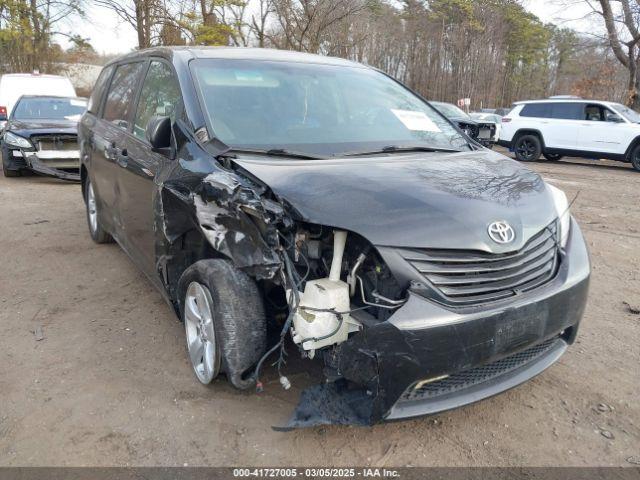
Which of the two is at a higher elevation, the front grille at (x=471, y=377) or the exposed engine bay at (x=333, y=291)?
the exposed engine bay at (x=333, y=291)

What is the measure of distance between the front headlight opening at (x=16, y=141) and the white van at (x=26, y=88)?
3444mm

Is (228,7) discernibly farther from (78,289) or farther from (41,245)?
(78,289)

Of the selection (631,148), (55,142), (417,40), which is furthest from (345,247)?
(417,40)

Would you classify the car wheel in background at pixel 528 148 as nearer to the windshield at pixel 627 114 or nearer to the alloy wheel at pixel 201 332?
the windshield at pixel 627 114

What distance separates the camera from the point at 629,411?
277 cm

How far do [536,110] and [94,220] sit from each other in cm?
1365

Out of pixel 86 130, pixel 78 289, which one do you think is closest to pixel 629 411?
pixel 78 289

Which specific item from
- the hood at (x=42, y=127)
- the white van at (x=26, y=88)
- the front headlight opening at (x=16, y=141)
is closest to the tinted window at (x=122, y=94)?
the hood at (x=42, y=127)

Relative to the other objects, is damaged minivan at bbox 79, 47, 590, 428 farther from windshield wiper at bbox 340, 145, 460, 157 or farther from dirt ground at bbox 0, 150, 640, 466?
dirt ground at bbox 0, 150, 640, 466

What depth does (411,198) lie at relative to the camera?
2385 mm

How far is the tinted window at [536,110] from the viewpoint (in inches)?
602

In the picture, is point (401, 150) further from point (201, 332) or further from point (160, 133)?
point (201, 332)

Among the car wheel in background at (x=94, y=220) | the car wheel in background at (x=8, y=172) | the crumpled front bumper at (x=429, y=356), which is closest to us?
the crumpled front bumper at (x=429, y=356)

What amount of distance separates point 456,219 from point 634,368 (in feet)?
5.86
